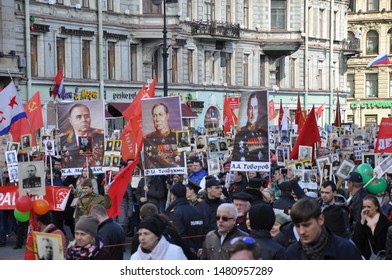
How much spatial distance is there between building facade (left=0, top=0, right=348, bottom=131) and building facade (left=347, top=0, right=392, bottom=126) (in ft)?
33.5

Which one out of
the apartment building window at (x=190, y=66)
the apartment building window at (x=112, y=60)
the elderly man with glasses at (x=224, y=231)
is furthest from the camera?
the apartment building window at (x=190, y=66)

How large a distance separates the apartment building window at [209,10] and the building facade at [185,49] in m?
0.06

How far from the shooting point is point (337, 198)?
1208 centimetres

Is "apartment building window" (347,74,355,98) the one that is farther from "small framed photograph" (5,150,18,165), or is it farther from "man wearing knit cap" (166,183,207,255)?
"man wearing knit cap" (166,183,207,255)

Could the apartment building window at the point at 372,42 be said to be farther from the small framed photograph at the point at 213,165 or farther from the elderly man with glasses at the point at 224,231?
the elderly man with glasses at the point at 224,231

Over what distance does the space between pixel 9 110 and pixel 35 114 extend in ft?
7.50

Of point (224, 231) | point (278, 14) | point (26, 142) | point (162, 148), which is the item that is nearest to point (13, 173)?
point (26, 142)

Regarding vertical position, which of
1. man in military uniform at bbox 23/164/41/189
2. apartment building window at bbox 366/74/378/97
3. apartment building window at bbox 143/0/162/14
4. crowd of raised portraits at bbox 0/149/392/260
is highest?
apartment building window at bbox 143/0/162/14

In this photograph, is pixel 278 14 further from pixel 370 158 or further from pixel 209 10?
pixel 370 158

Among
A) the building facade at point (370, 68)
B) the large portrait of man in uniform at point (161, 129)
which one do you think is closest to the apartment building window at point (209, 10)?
the building facade at point (370, 68)

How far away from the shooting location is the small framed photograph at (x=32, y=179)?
37.8 feet

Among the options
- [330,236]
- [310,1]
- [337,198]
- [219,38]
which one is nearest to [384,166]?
[337,198]

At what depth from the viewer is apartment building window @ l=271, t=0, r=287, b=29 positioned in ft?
187

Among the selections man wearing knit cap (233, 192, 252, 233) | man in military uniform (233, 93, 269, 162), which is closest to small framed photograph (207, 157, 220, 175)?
man in military uniform (233, 93, 269, 162)
